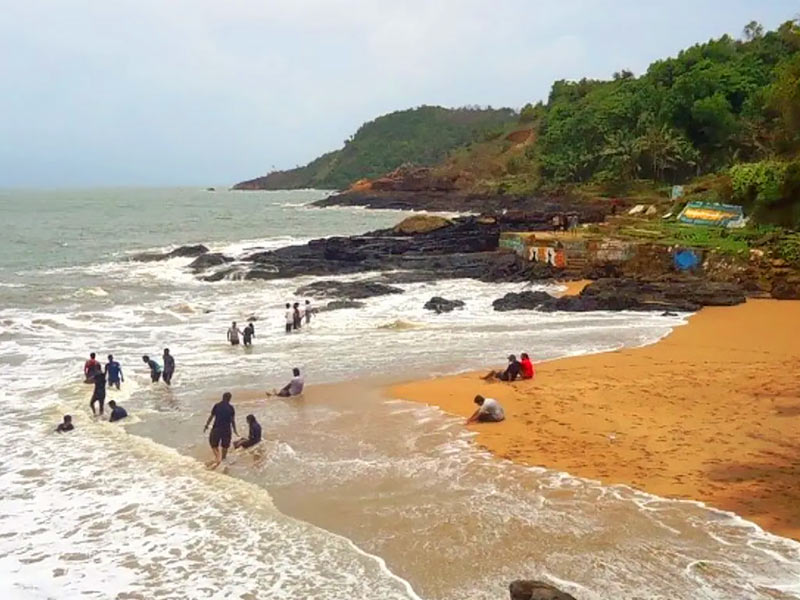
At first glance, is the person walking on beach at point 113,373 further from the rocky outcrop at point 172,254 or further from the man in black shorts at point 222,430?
the rocky outcrop at point 172,254

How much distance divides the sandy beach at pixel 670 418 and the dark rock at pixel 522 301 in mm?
6711

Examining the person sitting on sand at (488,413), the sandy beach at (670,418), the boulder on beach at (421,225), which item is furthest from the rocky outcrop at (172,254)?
the person sitting on sand at (488,413)

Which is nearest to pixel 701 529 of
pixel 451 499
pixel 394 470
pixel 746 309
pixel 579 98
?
pixel 451 499

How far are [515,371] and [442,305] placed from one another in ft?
36.2

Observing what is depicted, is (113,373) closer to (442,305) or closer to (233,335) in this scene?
(233,335)

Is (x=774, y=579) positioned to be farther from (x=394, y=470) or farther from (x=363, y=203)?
(x=363, y=203)

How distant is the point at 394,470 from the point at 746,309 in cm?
1751

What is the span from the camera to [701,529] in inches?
364

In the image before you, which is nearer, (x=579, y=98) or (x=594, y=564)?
(x=594, y=564)

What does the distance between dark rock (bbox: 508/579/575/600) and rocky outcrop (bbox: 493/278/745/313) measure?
19.7 metres

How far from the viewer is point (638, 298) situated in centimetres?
2667

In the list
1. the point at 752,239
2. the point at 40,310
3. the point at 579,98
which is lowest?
the point at 40,310

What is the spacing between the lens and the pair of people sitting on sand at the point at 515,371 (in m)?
16.8

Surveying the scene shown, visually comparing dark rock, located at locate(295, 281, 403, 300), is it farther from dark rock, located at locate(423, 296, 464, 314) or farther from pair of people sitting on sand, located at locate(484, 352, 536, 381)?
pair of people sitting on sand, located at locate(484, 352, 536, 381)
